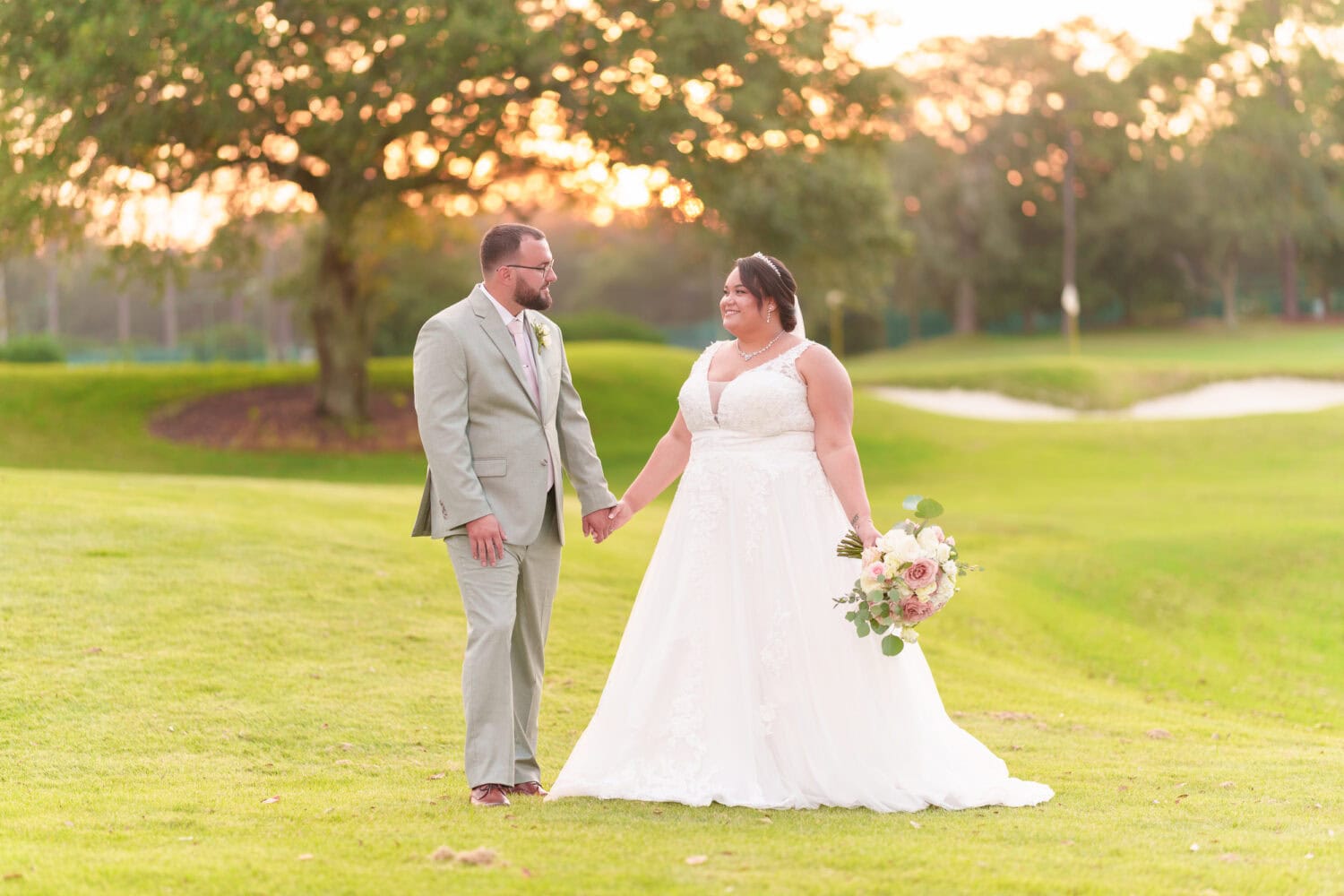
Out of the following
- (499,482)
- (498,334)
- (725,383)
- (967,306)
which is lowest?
(499,482)

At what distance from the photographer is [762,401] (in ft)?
20.6

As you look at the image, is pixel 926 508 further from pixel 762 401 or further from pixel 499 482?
pixel 499 482

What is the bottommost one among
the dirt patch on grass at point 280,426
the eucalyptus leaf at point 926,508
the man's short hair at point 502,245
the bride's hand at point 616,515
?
the dirt patch on grass at point 280,426

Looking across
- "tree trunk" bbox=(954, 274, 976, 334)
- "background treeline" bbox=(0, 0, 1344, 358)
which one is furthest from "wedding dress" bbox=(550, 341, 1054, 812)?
"tree trunk" bbox=(954, 274, 976, 334)

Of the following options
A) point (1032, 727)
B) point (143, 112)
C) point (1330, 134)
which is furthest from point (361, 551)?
point (1330, 134)

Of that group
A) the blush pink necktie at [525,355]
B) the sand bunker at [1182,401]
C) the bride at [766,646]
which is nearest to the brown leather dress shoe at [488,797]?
the bride at [766,646]

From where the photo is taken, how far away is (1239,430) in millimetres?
Answer: 26031

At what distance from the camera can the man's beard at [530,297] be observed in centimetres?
616

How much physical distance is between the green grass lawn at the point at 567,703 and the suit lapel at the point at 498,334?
1759mm

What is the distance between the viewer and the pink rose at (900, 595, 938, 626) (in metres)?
5.93

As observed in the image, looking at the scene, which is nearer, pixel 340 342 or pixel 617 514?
pixel 617 514

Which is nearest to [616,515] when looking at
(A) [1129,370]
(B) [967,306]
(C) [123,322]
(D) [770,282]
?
(D) [770,282]

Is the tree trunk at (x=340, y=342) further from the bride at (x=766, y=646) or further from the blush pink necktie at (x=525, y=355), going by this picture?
the bride at (x=766, y=646)

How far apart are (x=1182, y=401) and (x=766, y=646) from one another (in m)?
29.6
